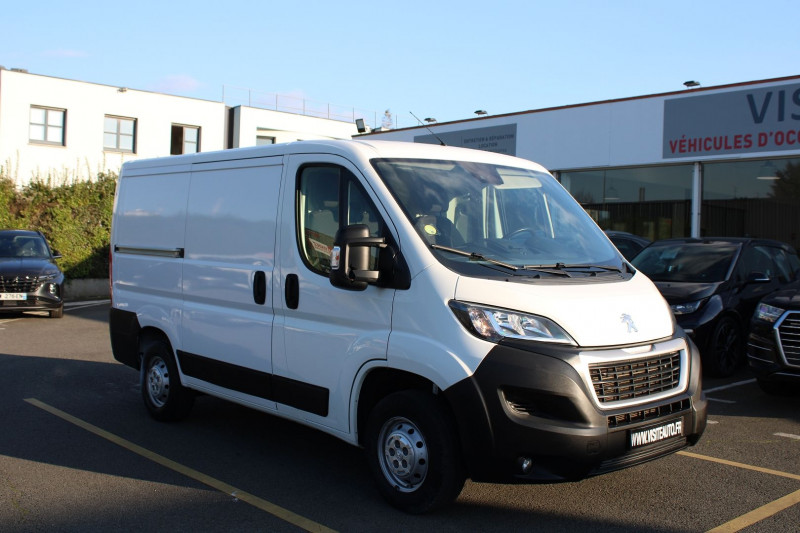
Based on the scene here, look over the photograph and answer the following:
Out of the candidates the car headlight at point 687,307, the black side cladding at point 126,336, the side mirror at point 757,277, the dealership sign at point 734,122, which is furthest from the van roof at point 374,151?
the dealership sign at point 734,122

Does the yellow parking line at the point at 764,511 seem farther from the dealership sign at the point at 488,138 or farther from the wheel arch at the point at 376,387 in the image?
the dealership sign at the point at 488,138

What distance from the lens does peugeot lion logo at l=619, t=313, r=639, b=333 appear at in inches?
178

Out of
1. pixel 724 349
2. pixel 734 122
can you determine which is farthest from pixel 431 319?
pixel 734 122

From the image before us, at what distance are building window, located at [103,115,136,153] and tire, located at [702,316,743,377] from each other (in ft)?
106

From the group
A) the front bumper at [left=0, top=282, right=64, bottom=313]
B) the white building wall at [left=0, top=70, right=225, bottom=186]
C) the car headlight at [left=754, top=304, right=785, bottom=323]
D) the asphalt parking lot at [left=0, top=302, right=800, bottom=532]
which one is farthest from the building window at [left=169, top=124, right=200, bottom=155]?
the car headlight at [left=754, top=304, right=785, bottom=323]

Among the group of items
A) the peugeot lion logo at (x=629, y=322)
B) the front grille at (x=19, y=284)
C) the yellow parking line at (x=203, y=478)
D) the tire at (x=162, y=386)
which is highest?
the peugeot lion logo at (x=629, y=322)

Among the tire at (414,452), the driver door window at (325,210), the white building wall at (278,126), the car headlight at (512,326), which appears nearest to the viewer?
the car headlight at (512,326)

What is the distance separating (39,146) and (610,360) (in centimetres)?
3411

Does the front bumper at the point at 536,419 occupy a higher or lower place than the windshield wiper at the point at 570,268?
lower

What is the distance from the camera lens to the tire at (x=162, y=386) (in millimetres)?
6785

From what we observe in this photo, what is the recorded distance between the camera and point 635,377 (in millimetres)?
4402

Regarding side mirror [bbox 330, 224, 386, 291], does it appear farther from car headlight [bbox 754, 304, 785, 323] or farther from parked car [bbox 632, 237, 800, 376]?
parked car [bbox 632, 237, 800, 376]

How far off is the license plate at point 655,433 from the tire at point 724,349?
5051 mm

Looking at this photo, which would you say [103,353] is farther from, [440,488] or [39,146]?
[39,146]
